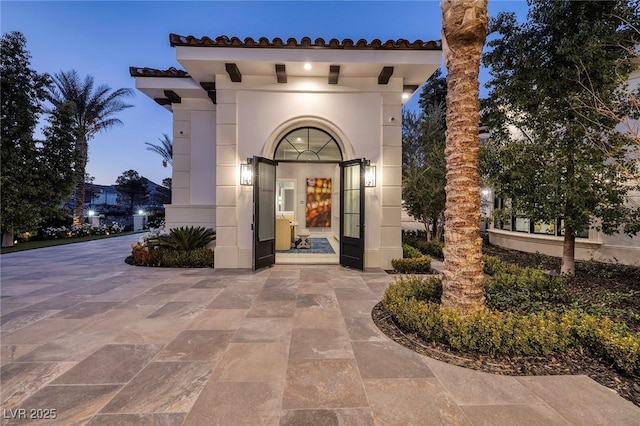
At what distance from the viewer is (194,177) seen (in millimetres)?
8430

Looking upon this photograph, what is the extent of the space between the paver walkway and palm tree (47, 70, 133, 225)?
13608 mm

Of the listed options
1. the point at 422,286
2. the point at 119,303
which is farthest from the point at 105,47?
the point at 422,286

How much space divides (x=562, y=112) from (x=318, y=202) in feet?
34.3

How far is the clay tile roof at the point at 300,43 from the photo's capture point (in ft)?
20.0

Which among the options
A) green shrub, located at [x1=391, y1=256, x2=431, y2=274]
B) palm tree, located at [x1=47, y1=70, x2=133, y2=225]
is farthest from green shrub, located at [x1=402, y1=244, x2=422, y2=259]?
palm tree, located at [x1=47, y1=70, x2=133, y2=225]

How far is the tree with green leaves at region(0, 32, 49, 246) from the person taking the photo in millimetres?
8961

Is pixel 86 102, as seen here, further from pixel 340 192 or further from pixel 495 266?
pixel 495 266

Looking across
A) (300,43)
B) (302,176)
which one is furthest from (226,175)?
(302,176)

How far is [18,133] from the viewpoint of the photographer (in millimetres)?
9219

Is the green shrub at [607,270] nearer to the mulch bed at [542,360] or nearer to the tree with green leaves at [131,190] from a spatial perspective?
the mulch bed at [542,360]

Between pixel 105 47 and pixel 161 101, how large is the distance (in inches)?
1726

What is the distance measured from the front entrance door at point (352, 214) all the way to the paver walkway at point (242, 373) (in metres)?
2.19

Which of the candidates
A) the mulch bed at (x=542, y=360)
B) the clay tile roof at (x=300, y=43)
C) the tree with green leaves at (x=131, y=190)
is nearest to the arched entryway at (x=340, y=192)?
the clay tile roof at (x=300, y=43)

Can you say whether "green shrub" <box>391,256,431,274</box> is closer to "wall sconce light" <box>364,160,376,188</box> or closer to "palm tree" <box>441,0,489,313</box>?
"wall sconce light" <box>364,160,376,188</box>
